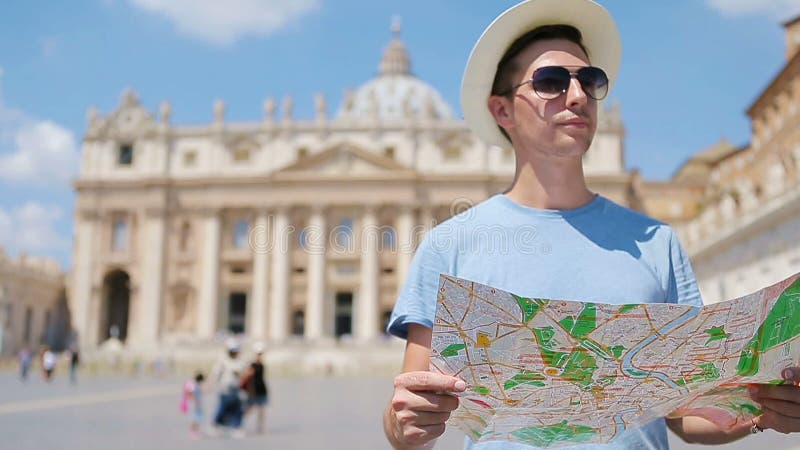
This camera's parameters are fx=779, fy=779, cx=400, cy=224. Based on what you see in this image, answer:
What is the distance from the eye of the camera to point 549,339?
5.62 ft

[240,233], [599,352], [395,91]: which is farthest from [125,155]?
[599,352]

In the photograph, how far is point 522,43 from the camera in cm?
243

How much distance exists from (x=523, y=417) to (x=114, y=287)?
57.9 m

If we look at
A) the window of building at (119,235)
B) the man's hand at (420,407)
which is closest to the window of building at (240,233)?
the window of building at (119,235)

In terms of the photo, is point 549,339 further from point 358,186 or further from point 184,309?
point 184,309

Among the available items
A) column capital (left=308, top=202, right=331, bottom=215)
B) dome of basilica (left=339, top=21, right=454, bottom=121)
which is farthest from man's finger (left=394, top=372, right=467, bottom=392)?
dome of basilica (left=339, top=21, right=454, bottom=121)

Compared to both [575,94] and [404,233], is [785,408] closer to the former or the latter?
[575,94]

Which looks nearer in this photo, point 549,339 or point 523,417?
point 549,339

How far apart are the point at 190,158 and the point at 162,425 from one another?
4274 centimetres

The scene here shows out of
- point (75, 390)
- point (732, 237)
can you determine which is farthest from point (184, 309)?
point (732, 237)

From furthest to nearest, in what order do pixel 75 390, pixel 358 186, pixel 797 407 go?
1. pixel 358 186
2. pixel 75 390
3. pixel 797 407

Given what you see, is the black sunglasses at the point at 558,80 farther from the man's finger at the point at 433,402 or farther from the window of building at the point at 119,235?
the window of building at the point at 119,235

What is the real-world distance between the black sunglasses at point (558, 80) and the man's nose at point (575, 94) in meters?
0.01

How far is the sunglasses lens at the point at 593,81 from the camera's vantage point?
2.27 metres
